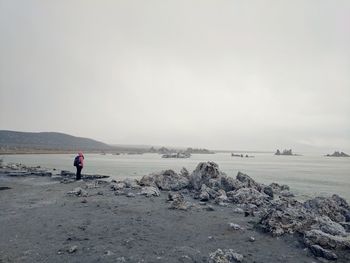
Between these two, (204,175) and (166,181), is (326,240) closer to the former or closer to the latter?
(204,175)

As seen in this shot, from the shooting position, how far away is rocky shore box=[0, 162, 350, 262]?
925 cm

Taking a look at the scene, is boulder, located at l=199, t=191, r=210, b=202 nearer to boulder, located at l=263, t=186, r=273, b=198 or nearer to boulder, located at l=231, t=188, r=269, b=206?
boulder, located at l=231, t=188, r=269, b=206

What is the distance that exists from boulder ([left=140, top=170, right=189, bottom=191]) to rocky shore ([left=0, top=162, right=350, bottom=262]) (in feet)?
17.0

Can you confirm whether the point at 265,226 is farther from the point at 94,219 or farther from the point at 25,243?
the point at 25,243

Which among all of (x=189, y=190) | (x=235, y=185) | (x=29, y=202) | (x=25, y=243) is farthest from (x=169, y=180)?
(x=25, y=243)

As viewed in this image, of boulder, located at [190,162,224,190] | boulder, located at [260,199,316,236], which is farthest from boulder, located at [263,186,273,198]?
boulder, located at [260,199,316,236]

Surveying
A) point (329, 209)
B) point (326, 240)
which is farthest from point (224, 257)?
point (329, 209)

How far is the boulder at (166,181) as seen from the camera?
973 inches

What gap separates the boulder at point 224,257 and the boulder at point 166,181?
1522 centimetres

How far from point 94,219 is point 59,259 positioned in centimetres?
473

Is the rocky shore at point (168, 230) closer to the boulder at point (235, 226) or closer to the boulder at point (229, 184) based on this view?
the boulder at point (235, 226)

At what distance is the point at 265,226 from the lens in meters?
11.9

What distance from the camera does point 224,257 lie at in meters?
8.84

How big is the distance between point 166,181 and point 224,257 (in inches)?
660
